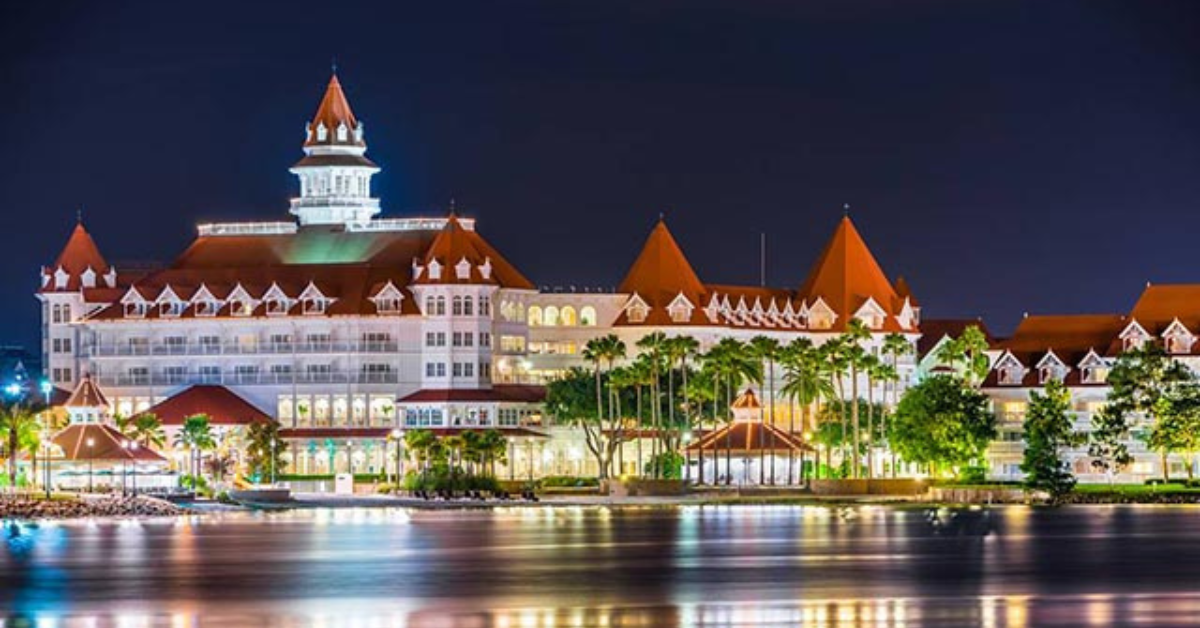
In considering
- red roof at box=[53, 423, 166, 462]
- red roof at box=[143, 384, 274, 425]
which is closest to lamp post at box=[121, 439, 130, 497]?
red roof at box=[53, 423, 166, 462]

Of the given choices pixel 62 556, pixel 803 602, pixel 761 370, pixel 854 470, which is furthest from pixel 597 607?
pixel 761 370

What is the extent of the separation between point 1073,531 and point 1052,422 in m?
30.6

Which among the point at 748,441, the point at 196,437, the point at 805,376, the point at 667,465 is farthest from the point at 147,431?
the point at 805,376

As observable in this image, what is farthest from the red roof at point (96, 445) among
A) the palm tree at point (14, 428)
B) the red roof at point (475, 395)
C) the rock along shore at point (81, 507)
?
the red roof at point (475, 395)

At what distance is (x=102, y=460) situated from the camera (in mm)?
174000

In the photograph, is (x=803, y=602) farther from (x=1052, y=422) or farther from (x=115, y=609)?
(x=1052, y=422)

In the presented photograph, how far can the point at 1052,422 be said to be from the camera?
16075 cm

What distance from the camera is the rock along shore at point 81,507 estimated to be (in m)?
144

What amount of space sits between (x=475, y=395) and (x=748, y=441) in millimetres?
25710

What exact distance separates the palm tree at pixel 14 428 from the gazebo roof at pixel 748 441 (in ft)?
124

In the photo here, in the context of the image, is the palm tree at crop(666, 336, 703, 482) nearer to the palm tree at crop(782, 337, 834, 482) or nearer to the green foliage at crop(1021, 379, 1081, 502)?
the palm tree at crop(782, 337, 834, 482)

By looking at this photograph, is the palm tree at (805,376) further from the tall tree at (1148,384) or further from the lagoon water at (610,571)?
the lagoon water at (610,571)

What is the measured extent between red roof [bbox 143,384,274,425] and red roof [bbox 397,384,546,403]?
9940 millimetres

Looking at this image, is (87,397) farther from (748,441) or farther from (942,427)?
(942,427)
